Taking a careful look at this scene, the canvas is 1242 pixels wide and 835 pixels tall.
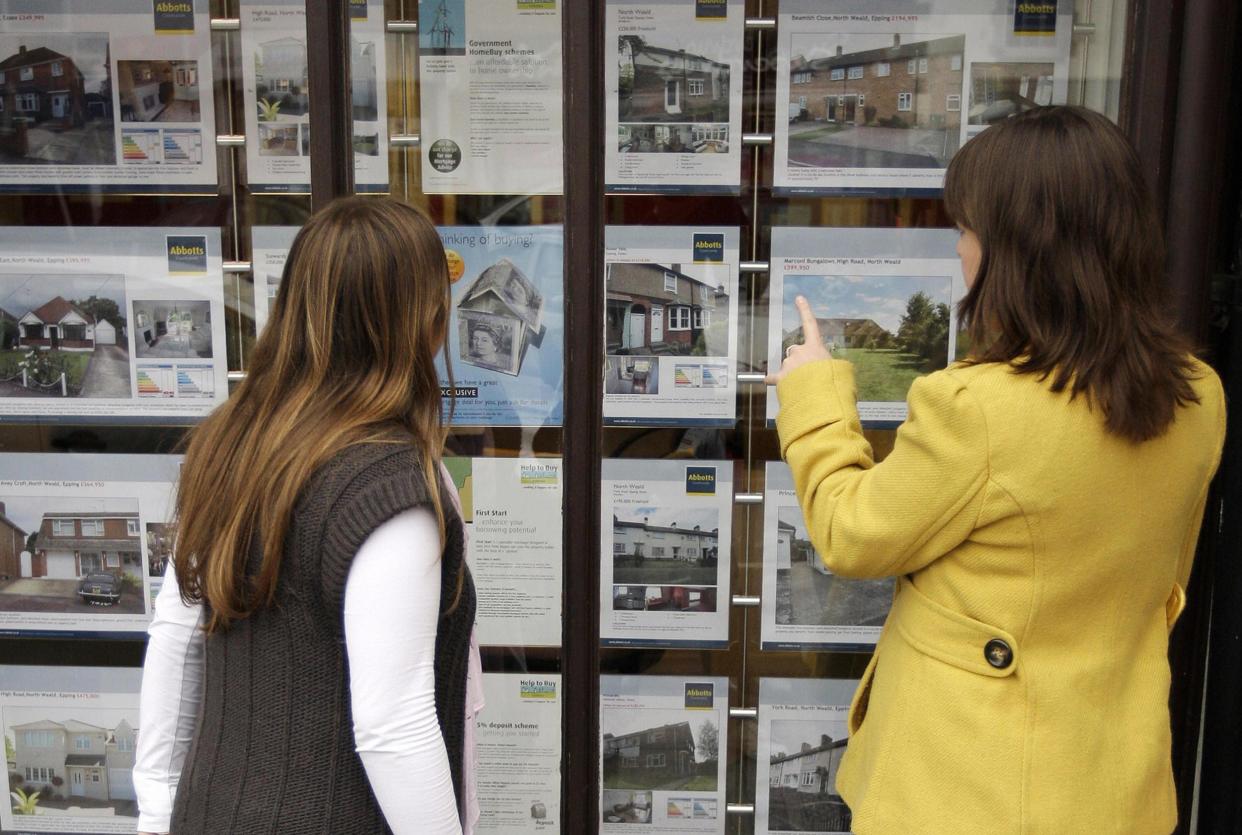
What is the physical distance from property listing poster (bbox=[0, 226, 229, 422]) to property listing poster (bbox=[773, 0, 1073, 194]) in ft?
5.44

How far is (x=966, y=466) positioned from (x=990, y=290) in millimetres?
300

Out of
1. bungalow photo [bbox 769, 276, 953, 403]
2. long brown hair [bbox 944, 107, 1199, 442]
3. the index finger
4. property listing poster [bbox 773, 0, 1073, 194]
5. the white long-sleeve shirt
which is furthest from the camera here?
bungalow photo [bbox 769, 276, 953, 403]

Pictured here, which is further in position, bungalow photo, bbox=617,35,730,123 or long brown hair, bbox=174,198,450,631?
bungalow photo, bbox=617,35,730,123

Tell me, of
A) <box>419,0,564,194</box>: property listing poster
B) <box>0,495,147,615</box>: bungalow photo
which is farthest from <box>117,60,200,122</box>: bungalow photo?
<box>0,495,147,615</box>: bungalow photo

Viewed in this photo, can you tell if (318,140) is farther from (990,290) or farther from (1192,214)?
(1192,214)

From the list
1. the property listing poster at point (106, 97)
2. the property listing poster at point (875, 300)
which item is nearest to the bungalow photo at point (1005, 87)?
the property listing poster at point (875, 300)

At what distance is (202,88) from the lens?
123 inches

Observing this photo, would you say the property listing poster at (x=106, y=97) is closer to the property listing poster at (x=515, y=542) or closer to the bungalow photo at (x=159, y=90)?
the bungalow photo at (x=159, y=90)

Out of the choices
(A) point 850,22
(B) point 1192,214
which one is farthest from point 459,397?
(B) point 1192,214

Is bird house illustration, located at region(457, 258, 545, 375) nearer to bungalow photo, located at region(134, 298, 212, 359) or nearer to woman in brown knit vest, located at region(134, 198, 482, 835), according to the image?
bungalow photo, located at region(134, 298, 212, 359)

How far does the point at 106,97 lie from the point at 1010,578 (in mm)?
2724

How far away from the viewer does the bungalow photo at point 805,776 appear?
10.8ft

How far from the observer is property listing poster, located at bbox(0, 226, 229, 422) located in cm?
321

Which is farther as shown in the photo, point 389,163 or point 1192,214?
point 389,163
